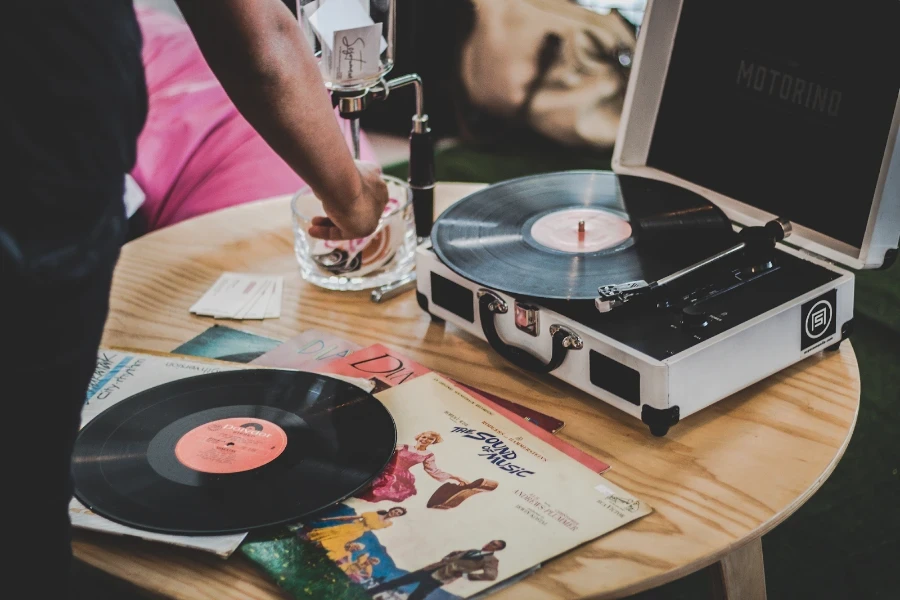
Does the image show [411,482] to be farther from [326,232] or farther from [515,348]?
[326,232]

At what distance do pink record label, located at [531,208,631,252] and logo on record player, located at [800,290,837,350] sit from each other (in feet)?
0.71

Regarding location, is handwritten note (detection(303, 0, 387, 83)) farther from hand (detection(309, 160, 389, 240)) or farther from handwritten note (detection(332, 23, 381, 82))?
hand (detection(309, 160, 389, 240))

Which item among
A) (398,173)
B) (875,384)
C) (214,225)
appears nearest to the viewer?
(214,225)

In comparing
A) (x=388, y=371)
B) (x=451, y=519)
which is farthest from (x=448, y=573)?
(x=388, y=371)

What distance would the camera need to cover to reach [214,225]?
4.80 ft

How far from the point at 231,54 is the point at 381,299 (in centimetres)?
40

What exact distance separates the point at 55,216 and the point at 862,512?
4.93ft

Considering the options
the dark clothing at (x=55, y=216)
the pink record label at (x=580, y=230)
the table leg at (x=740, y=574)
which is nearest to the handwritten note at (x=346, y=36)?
the pink record label at (x=580, y=230)

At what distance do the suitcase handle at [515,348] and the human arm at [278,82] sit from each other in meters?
0.21

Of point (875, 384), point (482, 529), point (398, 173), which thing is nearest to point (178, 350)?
point (482, 529)

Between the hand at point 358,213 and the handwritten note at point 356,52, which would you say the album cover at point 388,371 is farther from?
the handwritten note at point 356,52

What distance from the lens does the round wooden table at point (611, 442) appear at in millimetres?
744

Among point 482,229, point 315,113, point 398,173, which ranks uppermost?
point 315,113

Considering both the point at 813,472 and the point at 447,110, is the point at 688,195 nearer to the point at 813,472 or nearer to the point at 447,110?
the point at 813,472
